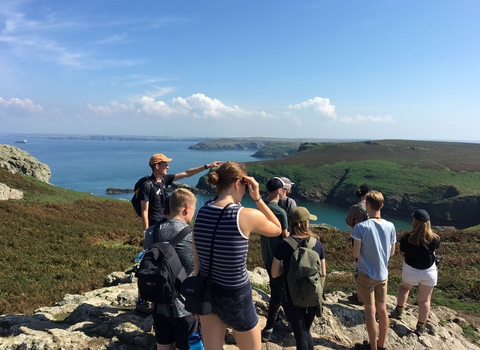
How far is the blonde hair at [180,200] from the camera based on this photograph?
4.07 meters

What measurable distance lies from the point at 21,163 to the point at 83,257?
34.2m

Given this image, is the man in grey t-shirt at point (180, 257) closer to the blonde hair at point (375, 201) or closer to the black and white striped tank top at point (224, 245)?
the black and white striped tank top at point (224, 245)

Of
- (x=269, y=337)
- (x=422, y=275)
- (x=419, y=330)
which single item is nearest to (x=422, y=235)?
(x=422, y=275)

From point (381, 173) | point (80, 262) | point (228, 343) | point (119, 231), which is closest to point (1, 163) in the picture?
point (119, 231)

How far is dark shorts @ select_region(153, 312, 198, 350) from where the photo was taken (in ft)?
13.1

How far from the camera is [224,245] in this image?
3.21 m

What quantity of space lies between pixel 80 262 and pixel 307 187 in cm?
8635

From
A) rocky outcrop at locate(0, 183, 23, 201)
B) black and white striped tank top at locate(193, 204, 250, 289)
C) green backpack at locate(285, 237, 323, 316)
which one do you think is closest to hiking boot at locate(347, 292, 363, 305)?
green backpack at locate(285, 237, 323, 316)

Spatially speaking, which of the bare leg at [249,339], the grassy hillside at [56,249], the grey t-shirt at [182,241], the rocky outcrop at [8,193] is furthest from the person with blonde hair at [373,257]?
the rocky outcrop at [8,193]

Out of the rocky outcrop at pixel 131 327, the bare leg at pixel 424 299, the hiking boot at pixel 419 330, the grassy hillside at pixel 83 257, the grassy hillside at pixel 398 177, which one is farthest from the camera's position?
the grassy hillside at pixel 398 177

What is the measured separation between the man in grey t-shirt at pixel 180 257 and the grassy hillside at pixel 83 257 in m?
6.15

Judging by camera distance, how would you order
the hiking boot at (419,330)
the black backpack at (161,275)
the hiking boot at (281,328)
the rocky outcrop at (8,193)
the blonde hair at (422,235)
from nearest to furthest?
1. the black backpack at (161,275)
2. the hiking boot at (281,328)
3. the blonde hair at (422,235)
4. the hiking boot at (419,330)
5. the rocky outcrop at (8,193)

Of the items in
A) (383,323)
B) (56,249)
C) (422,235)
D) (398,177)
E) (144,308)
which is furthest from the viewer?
(398,177)

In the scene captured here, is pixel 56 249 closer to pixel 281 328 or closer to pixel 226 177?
pixel 281 328
